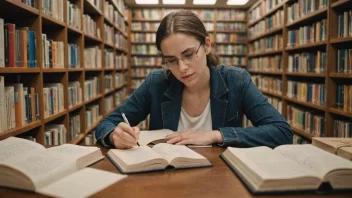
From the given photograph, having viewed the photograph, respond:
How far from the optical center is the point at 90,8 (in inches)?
131

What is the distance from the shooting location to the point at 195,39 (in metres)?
1.36

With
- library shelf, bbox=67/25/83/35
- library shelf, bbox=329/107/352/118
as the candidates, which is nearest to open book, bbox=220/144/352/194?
library shelf, bbox=329/107/352/118

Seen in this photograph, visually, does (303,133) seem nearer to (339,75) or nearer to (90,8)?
(339,75)

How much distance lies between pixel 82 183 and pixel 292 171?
1.64 ft

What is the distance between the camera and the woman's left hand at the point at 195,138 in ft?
3.71

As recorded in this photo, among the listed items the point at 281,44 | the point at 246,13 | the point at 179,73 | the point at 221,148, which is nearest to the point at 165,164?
the point at 221,148

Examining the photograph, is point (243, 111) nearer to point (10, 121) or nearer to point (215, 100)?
point (215, 100)

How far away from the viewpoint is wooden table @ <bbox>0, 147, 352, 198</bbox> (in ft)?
2.23

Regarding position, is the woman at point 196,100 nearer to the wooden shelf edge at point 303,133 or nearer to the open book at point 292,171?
the open book at point 292,171

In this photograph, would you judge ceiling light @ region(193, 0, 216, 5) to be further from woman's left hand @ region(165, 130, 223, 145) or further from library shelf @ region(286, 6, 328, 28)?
woman's left hand @ region(165, 130, 223, 145)

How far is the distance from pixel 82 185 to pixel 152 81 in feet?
3.09

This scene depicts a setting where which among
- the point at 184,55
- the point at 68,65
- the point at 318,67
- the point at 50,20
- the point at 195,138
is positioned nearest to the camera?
the point at 195,138

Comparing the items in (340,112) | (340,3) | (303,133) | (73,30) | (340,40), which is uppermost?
(340,3)

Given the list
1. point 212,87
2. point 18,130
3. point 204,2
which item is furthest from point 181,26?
point 204,2
